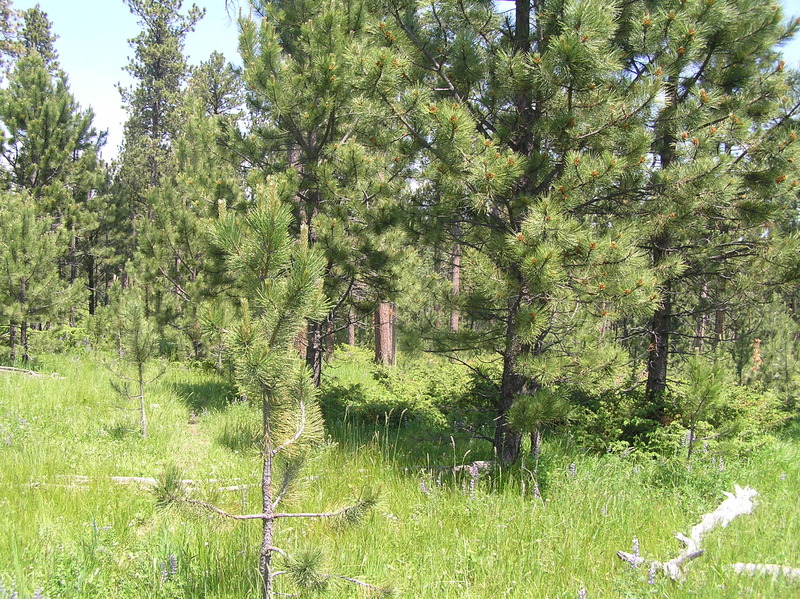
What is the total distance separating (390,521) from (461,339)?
6.43ft

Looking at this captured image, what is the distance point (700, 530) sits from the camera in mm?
3750

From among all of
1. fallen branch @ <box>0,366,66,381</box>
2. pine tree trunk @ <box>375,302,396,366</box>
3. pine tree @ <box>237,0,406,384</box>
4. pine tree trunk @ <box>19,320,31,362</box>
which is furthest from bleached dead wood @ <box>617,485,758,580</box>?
pine tree trunk @ <box>19,320,31,362</box>

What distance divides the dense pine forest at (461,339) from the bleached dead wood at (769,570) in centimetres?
2

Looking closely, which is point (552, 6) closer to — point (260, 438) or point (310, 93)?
point (310, 93)

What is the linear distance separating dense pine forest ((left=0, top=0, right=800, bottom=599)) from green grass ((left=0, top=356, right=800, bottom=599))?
26mm

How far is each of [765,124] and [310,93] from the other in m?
6.15

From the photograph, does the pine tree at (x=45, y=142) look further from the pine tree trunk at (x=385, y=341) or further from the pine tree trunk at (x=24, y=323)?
the pine tree trunk at (x=385, y=341)

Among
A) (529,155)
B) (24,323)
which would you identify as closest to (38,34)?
(24,323)

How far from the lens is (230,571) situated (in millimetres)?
2965

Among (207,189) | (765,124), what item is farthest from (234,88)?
(765,124)

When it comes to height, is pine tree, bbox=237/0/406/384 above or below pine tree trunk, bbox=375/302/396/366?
above

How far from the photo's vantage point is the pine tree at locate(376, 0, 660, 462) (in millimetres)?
4082

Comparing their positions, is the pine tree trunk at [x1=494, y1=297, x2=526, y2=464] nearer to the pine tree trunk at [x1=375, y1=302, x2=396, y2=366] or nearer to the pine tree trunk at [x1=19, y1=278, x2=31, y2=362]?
the pine tree trunk at [x1=375, y1=302, x2=396, y2=366]

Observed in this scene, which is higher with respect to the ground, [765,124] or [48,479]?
[765,124]
